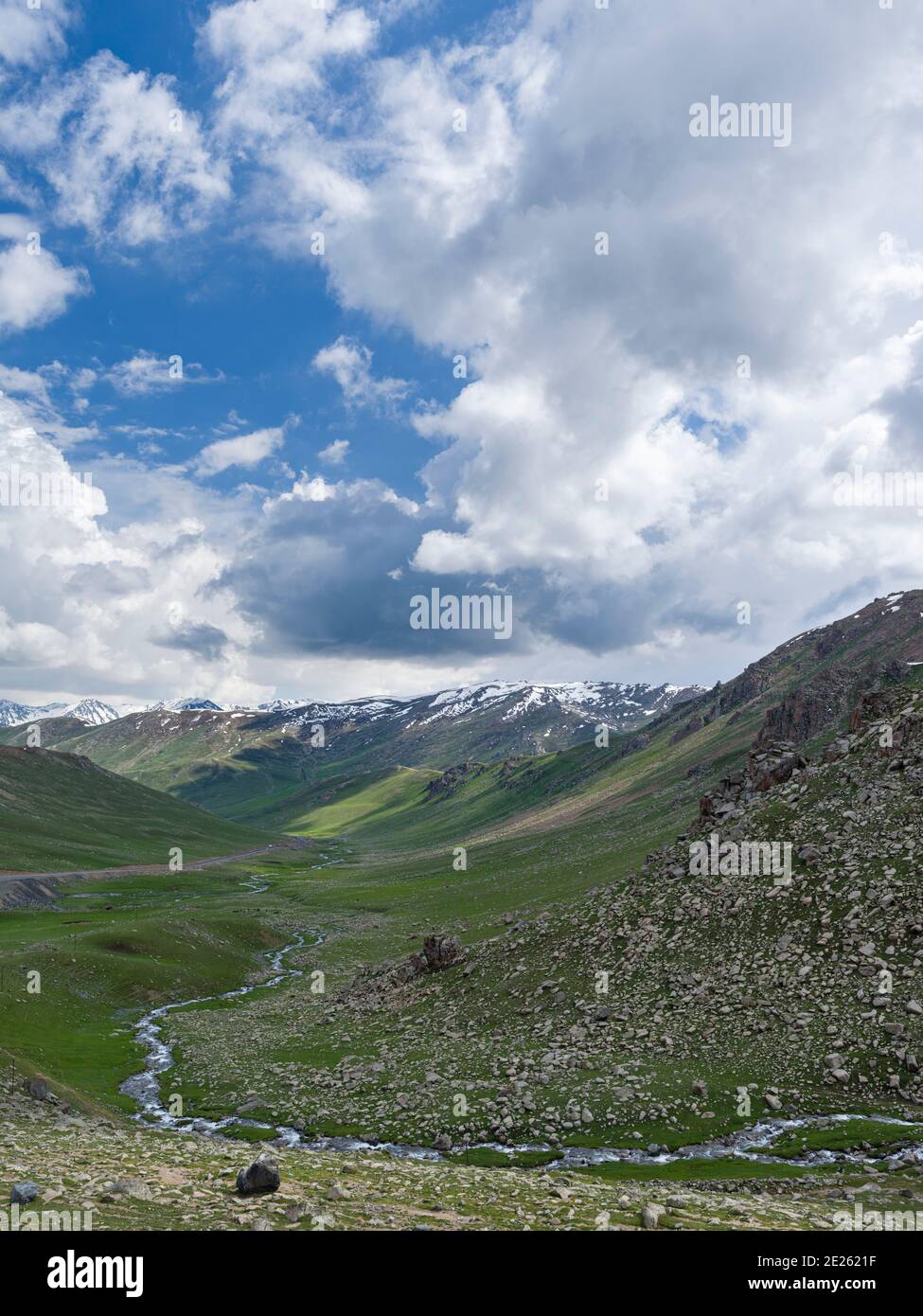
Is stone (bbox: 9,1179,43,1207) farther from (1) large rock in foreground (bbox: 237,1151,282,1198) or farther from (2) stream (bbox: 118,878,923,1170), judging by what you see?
(2) stream (bbox: 118,878,923,1170)

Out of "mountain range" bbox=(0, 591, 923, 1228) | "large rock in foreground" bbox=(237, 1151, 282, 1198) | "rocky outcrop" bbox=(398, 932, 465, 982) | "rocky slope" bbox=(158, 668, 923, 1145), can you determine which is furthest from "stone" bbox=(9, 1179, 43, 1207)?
"rocky outcrop" bbox=(398, 932, 465, 982)

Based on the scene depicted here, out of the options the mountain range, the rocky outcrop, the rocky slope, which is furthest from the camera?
the rocky outcrop

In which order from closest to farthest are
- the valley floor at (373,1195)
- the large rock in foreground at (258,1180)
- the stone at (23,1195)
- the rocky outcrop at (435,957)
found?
the stone at (23,1195)
the valley floor at (373,1195)
the large rock in foreground at (258,1180)
the rocky outcrop at (435,957)

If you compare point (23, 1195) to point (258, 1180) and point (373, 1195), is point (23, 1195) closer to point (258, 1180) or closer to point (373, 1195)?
point (258, 1180)

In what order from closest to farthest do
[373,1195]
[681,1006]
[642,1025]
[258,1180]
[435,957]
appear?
[258,1180] → [373,1195] → [642,1025] → [681,1006] → [435,957]

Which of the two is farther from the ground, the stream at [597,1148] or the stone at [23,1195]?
the stone at [23,1195]

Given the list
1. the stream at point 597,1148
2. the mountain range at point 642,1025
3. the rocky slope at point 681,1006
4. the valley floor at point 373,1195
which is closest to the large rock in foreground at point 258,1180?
the valley floor at point 373,1195

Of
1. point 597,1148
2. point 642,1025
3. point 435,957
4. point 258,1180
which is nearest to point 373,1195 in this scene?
point 258,1180

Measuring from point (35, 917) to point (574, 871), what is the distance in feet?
320

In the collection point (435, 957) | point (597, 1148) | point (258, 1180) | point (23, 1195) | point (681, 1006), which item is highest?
point (23, 1195)

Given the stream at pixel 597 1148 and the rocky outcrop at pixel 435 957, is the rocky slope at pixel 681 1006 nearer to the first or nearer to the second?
the rocky outcrop at pixel 435 957

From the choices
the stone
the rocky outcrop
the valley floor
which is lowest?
the rocky outcrop
